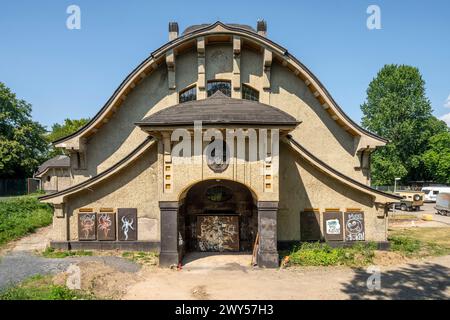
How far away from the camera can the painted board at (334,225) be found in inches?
621

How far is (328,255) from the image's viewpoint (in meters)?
14.0

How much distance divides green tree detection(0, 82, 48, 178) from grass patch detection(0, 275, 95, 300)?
4316cm

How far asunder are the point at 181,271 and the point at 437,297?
30.0 feet

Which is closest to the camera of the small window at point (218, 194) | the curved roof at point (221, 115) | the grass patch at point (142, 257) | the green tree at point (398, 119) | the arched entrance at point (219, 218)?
the curved roof at point (221, 115)

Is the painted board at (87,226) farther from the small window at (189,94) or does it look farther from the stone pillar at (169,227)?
the small window at (189,94)

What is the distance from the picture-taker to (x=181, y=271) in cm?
1276

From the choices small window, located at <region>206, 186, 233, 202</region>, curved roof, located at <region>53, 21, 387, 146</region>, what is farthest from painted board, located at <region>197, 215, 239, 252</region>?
curved roof, located at <region>53, 21, 387, 146</region>

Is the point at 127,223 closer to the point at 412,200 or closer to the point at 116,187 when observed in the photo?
the point at 116,187

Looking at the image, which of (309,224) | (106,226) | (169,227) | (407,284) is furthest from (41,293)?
(407,284)

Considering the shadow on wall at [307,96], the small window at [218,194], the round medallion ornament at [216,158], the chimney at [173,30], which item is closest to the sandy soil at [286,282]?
the small window at [218,194]

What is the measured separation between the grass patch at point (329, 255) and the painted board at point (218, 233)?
299 cm

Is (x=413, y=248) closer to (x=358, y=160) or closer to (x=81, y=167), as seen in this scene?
(x=358, y=160)

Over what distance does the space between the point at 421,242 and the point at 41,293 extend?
1951cm
